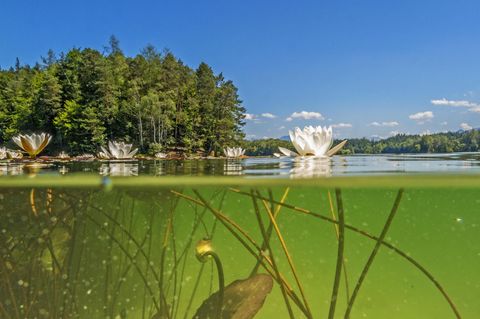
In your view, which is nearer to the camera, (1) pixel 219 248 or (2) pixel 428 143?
(1) pixel 219 248

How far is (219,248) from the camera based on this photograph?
2.16 metres

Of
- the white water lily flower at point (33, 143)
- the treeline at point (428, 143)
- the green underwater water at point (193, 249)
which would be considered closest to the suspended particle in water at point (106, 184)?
the green underwater water at point (193, 249)

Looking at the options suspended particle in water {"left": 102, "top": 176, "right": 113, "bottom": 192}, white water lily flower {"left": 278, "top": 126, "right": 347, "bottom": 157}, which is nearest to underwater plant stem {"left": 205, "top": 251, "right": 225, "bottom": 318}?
suspended particle in water {"left": 102, "top": 176, "right": 113, "bottom": 192}

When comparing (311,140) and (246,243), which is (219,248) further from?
(311,140)

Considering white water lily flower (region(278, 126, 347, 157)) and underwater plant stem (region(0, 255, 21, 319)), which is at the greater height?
white water lily flower (region(278, 126, 347, 157))

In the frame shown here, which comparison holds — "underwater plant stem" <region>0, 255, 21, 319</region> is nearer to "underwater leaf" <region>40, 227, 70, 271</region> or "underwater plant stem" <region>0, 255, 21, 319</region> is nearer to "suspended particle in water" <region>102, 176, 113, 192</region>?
"underwater leaf" <region>40, 227, 70, 271</region>

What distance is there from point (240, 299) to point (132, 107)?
4265 centimetres

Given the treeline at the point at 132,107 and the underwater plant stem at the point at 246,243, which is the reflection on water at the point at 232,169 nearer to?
the underwater plant stem at the point at 246,243

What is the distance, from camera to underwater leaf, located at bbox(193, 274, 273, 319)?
75.2 inches

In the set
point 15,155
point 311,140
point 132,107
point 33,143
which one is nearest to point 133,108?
point 132,107

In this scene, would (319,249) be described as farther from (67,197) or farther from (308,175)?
(67,197)

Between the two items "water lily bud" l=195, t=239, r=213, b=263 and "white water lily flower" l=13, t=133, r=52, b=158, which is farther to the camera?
"white water lily flower" l=13, t=133, r=52, b=158

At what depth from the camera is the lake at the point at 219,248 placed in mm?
2072

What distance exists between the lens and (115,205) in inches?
93.5
